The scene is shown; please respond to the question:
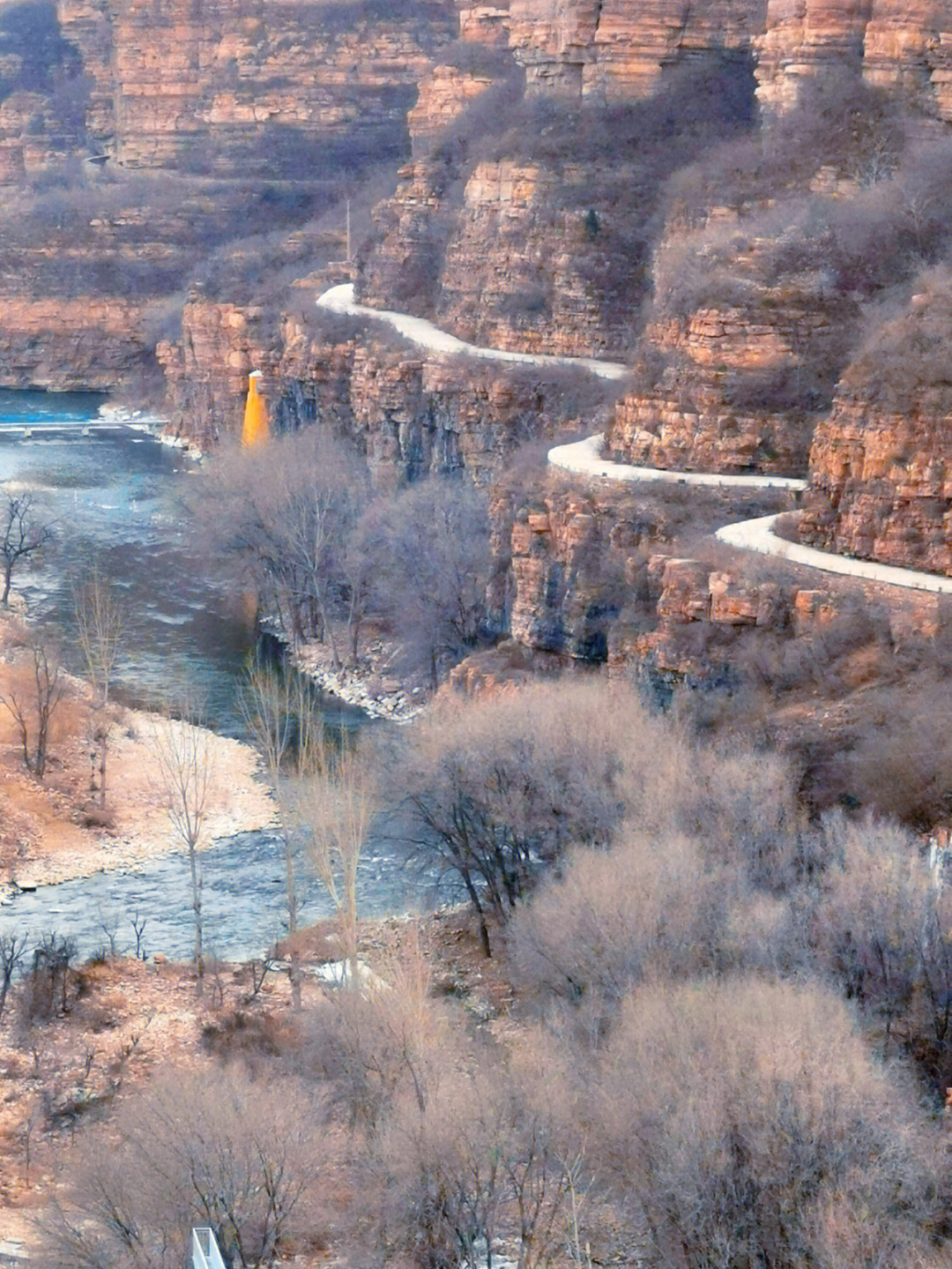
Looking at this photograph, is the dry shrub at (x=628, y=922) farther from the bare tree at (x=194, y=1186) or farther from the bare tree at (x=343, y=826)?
the bare tree at (x=194, y=1186)

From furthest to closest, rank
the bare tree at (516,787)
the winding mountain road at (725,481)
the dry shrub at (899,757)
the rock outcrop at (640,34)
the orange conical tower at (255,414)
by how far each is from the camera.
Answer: the orange conical tower at (255,414), the rock outcrop at (640,34), the winding mountain road at (725,481), the bare tree at (516,787), the dry shrub at (899,757)

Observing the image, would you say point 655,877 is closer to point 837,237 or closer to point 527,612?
point 527,612

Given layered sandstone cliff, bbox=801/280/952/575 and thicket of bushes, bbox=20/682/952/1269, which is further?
layered sandstone cliff, bbox=801/280/952/575

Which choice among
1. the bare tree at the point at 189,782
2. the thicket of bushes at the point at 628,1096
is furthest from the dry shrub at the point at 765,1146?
the bare tree at the point at 189,782

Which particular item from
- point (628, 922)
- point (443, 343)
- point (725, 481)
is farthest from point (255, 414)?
point (628, 922)

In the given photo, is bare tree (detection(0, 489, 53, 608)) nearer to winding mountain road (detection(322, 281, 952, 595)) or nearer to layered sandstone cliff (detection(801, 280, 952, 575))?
winding mountain road (detection(322, 281, 952, 595))

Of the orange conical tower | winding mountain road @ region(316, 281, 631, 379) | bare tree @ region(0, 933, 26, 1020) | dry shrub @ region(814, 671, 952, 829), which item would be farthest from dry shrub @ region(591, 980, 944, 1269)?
the orange conical tower
